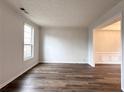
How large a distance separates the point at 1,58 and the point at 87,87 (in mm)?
2501

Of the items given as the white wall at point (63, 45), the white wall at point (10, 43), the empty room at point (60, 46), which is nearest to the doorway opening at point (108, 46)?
the empty room at point (60, 46)

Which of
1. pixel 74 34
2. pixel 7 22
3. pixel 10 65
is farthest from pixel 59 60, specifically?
pixel 7 22

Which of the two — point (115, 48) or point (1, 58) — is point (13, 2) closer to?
point (1, 58)

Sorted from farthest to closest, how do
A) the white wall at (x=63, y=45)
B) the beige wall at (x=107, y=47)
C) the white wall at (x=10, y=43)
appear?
the white wall at (x=63, y=45)
the beige wall at (x=107, y=47)
the white wall at (x=10, y=43)

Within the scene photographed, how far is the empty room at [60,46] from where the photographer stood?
337 cm

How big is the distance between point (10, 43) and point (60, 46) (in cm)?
455

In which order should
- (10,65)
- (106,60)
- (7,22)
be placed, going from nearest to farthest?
1. (7,22)
2. (10,65)
3. (106,60)

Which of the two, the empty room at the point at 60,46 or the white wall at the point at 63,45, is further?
the white wall at the point at 63,45

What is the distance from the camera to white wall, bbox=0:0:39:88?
3322 mm

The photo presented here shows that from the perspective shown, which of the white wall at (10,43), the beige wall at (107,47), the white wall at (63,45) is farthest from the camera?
the white wall at (63,45)

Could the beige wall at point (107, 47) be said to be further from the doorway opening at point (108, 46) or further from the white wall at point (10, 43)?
the white wall at point (10, 43)

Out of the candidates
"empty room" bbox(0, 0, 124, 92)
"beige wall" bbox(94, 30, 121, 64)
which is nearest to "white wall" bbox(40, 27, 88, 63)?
"empty room" bbox(0, 0, 124, 92)

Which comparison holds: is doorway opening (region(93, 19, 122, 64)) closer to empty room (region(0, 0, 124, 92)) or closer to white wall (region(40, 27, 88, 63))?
empty room (region(0, 0, 124, 92))

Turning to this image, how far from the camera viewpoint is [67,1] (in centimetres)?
326
